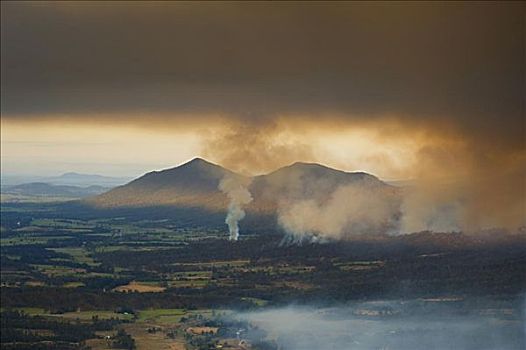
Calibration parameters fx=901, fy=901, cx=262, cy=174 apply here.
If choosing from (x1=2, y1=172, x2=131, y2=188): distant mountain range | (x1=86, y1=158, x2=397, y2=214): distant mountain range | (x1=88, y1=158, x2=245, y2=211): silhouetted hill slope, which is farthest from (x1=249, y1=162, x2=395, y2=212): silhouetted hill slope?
(x1=2, y1=172, x2=131, y2=188): distant mountain range

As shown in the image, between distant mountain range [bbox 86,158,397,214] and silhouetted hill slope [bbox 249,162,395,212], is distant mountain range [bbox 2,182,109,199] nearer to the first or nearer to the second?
distant mountain range [bbox 86,158,397,214]

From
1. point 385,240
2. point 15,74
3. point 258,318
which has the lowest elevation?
point 258,318

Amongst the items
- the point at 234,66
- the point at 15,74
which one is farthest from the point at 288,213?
the point at 15,74

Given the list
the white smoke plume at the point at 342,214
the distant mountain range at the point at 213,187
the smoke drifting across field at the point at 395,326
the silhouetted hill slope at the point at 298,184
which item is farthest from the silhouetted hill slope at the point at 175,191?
the smoke drifting across field at the point at 395,326

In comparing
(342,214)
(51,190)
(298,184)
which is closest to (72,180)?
(51,190)

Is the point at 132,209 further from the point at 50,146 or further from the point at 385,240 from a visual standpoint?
the point at 385,240

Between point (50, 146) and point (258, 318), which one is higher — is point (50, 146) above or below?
above
